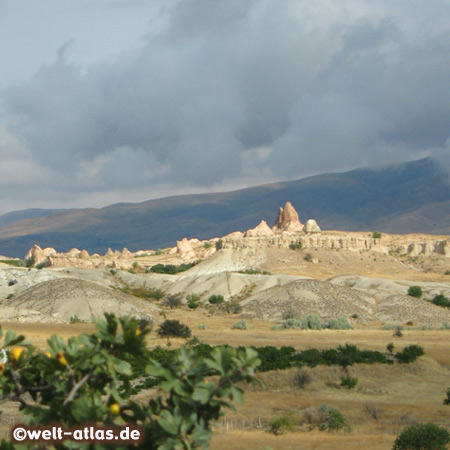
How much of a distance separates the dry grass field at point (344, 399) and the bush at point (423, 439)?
0.65 m

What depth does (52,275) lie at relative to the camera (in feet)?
256

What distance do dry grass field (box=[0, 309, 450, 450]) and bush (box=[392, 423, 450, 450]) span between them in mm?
654

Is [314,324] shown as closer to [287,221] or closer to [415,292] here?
[415,292]

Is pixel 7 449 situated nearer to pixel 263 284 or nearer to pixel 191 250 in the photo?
pixel 263 284

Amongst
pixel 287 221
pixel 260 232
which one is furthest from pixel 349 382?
pixel 287 221

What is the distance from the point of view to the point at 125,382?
5188 mm

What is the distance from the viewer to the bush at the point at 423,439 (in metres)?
14.8

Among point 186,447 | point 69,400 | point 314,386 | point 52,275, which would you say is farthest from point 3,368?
point 52,275

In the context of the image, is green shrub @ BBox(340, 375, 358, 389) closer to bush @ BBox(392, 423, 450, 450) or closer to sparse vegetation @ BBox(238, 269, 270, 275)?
bush @ BBox(392, 423, 450, 450)

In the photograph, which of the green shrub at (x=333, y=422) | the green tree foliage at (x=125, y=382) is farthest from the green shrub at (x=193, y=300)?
the green tree foliage at (x=125, y=382)

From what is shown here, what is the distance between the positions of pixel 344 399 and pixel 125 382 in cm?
2008

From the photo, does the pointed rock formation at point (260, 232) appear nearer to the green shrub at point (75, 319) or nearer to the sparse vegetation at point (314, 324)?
the sparse vegetation at point (314, 324)

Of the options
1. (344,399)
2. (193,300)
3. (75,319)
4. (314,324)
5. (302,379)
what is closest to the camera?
(344,399)

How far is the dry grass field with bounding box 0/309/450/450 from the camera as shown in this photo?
17.0 m
